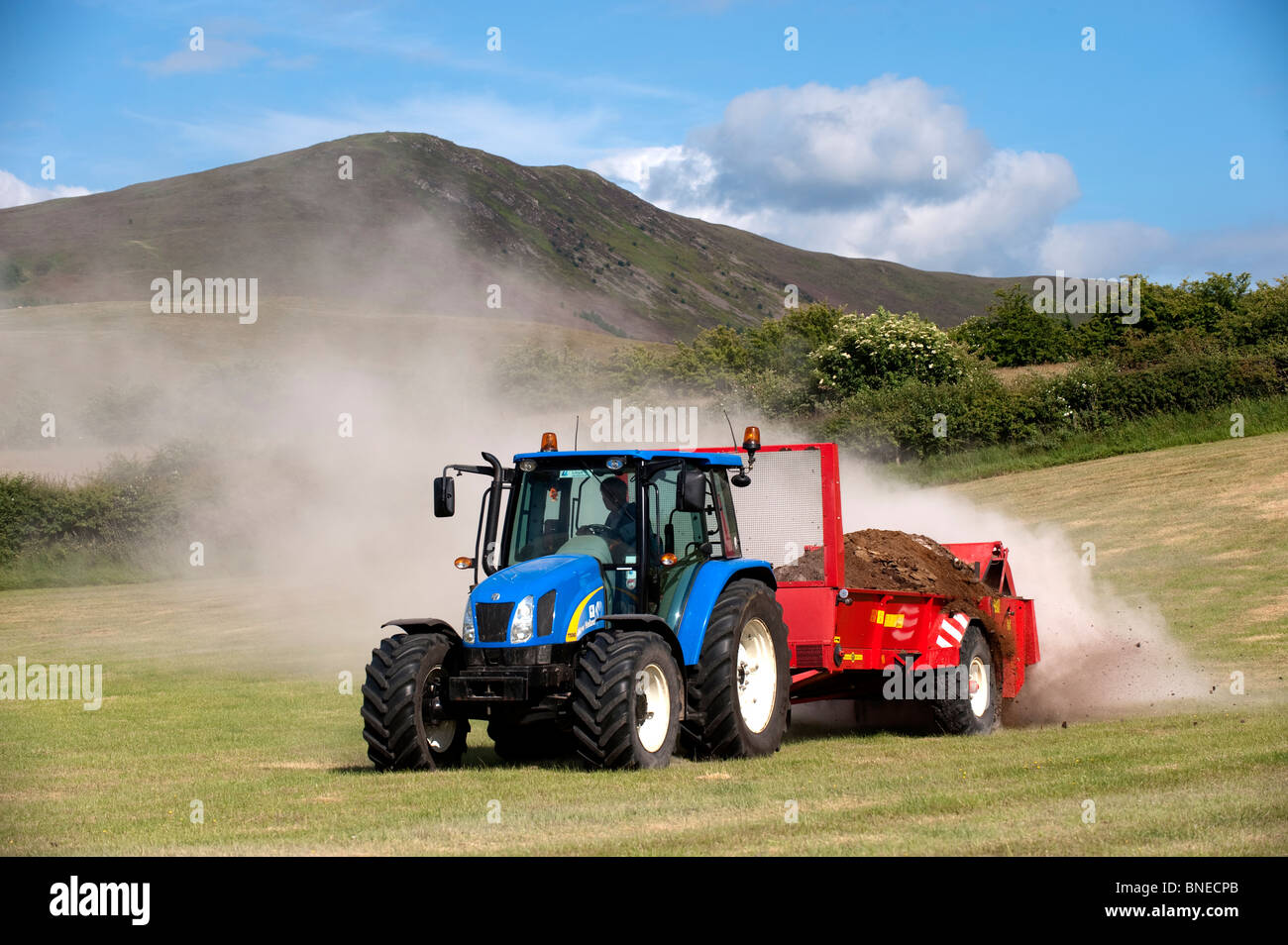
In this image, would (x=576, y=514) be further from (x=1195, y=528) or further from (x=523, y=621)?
(x=1195, y=528)

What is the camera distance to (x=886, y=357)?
6575 centimetres

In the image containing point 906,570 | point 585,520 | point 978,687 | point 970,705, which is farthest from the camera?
point 906,570

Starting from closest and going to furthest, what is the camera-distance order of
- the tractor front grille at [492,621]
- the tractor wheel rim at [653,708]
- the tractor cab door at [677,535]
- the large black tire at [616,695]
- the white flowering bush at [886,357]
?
1. the large black tire at [616,695]
2. the tractor front grille at [492,621]
3. the tractor wheel rim at [653,708]
4. the tractor cab door at [677,535]
5. the white flowering bush at [886,357]

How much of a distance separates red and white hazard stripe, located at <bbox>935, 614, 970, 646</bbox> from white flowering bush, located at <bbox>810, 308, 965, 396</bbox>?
A: 51.9m

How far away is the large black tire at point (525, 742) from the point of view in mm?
11781

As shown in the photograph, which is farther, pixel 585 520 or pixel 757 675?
pixel 757 675

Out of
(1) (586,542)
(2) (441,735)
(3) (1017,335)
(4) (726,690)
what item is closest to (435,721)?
(2) (441,735)

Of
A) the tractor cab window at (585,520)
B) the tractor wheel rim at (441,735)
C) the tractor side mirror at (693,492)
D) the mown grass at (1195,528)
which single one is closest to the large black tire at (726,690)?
the tractor cab window at (585,520)

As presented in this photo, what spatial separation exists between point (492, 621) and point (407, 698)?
0.88 meters

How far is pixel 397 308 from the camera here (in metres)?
137

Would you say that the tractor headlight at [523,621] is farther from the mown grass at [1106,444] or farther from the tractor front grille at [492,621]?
the mown grass at [1106,444]

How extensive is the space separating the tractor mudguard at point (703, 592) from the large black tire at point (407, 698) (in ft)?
6.11

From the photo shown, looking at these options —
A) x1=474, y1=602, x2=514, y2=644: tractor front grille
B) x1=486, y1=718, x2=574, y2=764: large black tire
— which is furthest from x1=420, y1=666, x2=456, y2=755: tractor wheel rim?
x1=486, y1=718, x2=574, y2=764: large black tire

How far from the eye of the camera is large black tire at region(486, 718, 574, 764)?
38.7 feet
